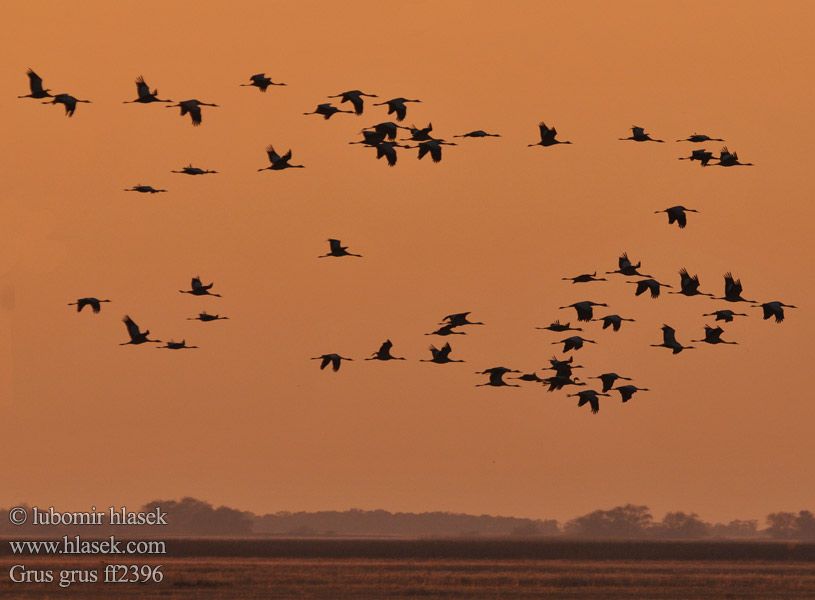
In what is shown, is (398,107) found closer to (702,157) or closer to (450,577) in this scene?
(702,157)

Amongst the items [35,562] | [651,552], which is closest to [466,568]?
[35,562]

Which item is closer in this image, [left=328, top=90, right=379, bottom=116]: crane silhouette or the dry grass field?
[left=328, top=90, right=379, bottom=116]: crane silhouette

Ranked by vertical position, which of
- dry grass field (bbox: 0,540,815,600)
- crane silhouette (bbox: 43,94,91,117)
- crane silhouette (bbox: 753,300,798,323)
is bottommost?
dry grass field (bbox: 0,540,815,600)

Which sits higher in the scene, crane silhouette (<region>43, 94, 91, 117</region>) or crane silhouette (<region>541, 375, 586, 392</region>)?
crane silhouette (<region>43, 94, 91, 117</region>)

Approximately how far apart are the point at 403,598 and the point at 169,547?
242ft

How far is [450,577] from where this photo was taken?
84938 mm

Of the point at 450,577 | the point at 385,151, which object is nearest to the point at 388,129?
the point at 385,151

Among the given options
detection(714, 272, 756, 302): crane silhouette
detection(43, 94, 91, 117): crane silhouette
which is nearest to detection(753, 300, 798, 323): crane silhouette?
detection(714, 272, 756, 302): crane silhouette

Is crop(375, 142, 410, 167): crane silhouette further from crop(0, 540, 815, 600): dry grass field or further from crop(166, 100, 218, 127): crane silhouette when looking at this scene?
crop(0, 540, 815, 600): dry grass field

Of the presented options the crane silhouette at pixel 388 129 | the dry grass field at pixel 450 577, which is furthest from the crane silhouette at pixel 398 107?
the dry grass field at pixel 450 577

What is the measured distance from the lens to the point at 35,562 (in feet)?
328

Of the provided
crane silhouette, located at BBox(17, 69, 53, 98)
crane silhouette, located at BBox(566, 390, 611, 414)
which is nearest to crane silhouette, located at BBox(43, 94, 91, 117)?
crane silhouette, located at BBox(17, 69, 53, 98)

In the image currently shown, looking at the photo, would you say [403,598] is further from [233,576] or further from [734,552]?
[734,552]

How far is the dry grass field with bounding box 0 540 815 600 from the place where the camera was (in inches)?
2813
